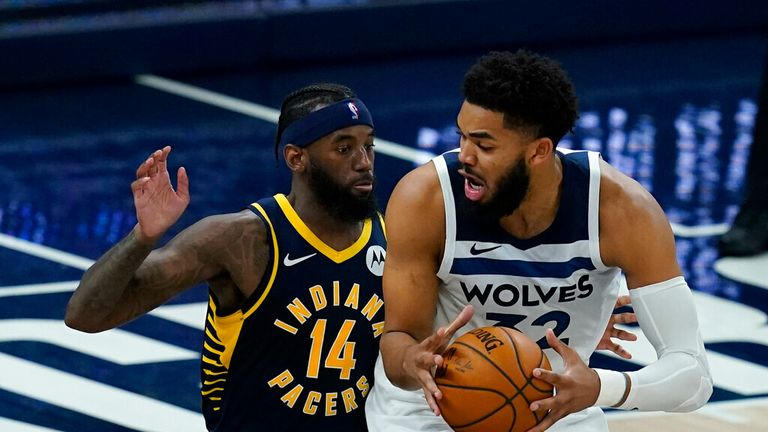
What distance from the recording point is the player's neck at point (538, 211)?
495cm

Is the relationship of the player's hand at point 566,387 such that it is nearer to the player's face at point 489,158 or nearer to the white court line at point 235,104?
the player's face at point 489,158

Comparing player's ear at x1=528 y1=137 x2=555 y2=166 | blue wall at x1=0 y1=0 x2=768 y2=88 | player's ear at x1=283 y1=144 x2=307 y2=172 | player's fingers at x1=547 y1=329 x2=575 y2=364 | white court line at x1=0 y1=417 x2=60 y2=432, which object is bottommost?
white court line at x1=0 y1=417 x2=60 y2=432

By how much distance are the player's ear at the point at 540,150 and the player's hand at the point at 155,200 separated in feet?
3.78

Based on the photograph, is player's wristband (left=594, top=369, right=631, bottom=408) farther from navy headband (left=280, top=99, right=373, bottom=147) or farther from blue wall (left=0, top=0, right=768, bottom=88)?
blue wall (left=0, top=0, right=768, bottom=88)

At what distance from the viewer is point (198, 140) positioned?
418 inches

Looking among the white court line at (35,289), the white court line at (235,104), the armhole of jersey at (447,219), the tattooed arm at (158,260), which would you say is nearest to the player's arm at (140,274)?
the tattooed arm at (158,260)

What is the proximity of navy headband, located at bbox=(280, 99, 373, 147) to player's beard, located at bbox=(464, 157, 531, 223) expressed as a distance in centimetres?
82

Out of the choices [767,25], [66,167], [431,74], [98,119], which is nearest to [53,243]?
[66,167]

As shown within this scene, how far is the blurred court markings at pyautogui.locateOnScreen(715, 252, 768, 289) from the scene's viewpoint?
862 cm

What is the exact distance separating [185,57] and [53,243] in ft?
11.2

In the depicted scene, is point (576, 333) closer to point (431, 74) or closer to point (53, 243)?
point (53, 243)

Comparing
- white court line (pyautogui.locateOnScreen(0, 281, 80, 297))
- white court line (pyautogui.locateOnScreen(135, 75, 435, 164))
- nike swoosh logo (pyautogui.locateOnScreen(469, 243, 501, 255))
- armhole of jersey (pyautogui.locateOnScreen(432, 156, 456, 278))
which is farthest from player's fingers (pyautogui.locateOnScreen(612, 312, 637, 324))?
white court line (pyautogui.locateOnScreen(135, 75, 435, 164))

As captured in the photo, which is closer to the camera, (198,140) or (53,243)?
(53,243)

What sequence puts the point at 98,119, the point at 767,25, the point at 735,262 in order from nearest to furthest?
the point at 735,262 < the point at 98,119 < the point at 767,25
